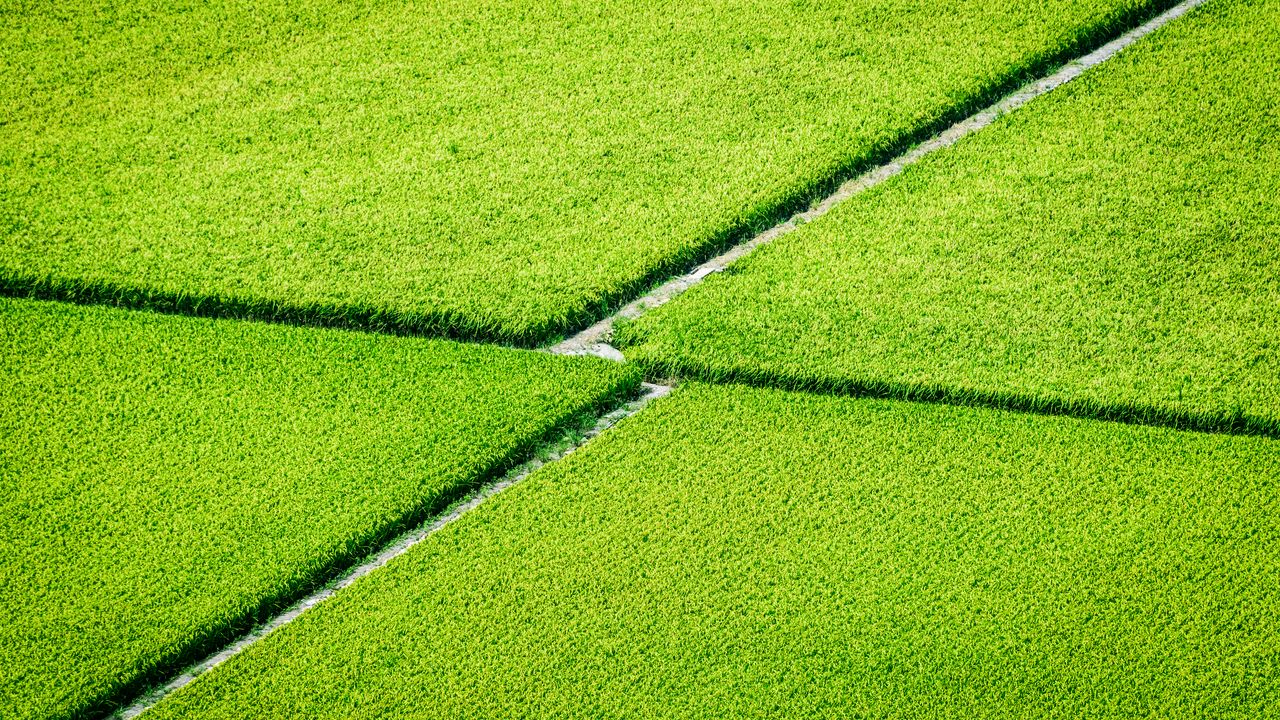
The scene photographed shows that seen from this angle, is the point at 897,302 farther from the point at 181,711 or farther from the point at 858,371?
the point at 181,711

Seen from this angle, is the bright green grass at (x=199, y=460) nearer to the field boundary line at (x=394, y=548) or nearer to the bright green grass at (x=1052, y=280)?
the field boundary line at (x=394, y=548)

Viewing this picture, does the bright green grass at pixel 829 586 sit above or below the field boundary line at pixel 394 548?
below

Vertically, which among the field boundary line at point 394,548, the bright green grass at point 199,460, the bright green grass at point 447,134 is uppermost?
the bright green grass at point 447,134

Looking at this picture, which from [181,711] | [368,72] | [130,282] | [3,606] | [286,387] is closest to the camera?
[181,711]

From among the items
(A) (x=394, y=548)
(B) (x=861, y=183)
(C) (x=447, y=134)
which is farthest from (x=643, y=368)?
(C) (x=447, y=134)

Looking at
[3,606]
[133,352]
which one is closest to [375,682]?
[3,606]

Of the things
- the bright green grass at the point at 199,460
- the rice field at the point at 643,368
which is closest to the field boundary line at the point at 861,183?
the rice field at the point at 643,368
